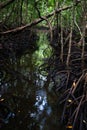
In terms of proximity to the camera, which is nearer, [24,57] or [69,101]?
[69,101]

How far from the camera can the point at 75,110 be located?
425 cm

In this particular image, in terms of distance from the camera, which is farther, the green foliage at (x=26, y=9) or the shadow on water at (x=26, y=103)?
the green foliage at (x=26, y=9)

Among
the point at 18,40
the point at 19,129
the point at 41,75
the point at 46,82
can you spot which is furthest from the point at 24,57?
the point at 19,129

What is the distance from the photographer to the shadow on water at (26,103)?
4.46 m

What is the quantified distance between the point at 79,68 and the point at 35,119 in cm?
163

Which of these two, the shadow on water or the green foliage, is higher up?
the green foliage

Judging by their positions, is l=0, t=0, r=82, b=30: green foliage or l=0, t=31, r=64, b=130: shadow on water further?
l=0, t=0, r=82, b=30: green foliage

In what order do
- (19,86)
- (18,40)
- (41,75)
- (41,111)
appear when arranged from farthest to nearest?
(18,40) → (41,75) → (19,86) → (41,111)

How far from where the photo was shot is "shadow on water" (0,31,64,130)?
4.46m

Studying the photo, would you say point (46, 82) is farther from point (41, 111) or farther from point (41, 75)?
point (41, 111)

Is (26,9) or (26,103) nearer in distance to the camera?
(26,103)

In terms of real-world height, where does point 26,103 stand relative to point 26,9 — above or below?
below

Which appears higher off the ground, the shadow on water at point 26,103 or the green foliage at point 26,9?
the green foliage at point 26,9

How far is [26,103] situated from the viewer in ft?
17.3
